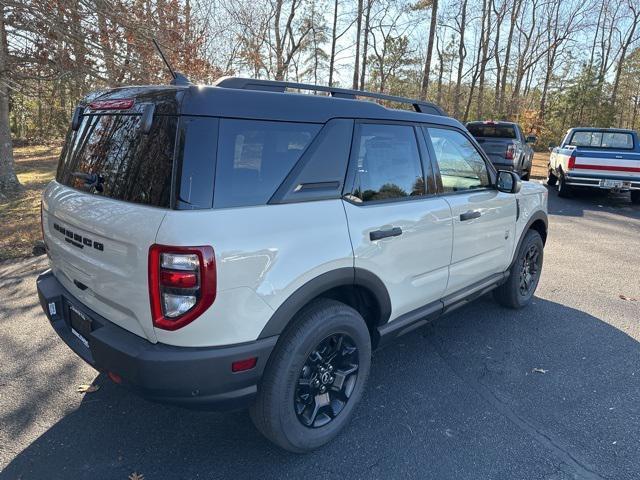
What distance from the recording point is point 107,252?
2.09 m

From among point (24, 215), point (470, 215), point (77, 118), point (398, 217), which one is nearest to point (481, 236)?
point (470, 215)

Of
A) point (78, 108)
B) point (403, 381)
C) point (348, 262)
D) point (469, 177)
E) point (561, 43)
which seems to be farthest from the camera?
point (561, 43)

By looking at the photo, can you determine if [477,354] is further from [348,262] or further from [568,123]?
[568,123]

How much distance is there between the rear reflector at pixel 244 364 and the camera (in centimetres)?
200

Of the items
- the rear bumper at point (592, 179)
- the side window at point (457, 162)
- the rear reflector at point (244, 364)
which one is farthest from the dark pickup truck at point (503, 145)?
the rear reflector at point (244, 364)

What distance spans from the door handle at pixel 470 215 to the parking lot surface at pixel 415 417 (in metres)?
1.11


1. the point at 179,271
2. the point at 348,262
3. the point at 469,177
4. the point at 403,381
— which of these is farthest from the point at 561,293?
the point at 179,271

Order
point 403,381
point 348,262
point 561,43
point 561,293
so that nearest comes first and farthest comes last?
point 348,262 → point 403,381 → point 561,293 → point 561,43

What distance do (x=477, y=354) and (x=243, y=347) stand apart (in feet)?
7.60

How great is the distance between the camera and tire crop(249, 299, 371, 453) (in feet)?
7.22

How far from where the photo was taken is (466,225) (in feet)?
11.0

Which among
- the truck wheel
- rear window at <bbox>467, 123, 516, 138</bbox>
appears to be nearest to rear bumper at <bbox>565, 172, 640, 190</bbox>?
the truck wheel

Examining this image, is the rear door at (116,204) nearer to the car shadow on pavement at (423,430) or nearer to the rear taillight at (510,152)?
the car shadow on pavement at (423,430)

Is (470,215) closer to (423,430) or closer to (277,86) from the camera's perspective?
(423,430)
